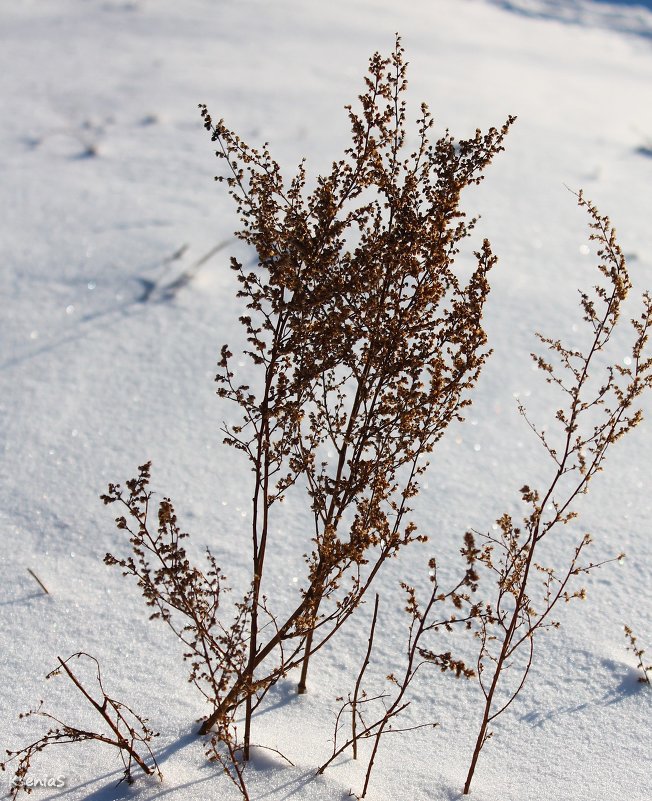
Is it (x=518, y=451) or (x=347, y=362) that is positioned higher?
(x=347, y=362)

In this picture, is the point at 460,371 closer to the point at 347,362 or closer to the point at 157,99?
the point at 347,362

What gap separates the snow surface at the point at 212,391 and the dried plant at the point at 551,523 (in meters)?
0.09

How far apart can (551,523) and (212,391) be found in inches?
88.9

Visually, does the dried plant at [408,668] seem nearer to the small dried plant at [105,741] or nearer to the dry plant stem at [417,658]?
the dry plant stem at [417,658]

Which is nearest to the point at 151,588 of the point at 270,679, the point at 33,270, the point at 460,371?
the point at 270,679

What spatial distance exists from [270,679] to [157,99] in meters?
6.24

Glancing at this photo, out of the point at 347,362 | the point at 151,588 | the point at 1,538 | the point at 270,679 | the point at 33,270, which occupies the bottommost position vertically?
the point at 1,538

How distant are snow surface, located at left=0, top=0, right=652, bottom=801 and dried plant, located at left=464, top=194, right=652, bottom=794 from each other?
94 mm

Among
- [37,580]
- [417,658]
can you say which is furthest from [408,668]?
[37,580]

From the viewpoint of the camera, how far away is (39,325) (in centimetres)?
420

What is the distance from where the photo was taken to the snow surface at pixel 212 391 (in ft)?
7.64

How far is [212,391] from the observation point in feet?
12.8

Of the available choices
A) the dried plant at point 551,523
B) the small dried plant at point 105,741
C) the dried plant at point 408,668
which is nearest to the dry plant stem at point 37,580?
the small dried plant at point 105,741

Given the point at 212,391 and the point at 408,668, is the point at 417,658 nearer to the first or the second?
the point at 408,668
